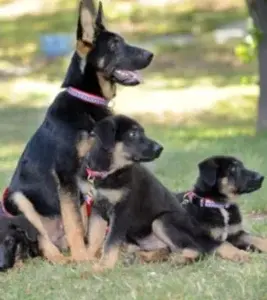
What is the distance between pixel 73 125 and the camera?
7500mm

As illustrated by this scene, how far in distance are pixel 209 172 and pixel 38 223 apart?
1.39 meters

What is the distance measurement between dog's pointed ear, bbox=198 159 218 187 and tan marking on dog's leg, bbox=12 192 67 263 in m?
1.23

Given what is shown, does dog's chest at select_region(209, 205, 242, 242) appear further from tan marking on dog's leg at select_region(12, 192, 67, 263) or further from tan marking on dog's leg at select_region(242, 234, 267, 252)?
tan marking on dog's leg at select_region(12, 192, 67, 263)

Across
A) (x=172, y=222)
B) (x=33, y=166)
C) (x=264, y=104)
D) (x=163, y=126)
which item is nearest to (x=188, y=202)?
(x=172, y=222)

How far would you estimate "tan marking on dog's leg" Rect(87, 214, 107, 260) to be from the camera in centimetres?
746

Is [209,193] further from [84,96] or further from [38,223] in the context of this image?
[38,223]

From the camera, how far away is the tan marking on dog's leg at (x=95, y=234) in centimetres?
746

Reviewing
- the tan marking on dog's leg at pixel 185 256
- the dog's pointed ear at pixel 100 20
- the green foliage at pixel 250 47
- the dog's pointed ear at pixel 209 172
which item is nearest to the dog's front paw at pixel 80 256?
the tan marking on dog's leg at pixel 185 256

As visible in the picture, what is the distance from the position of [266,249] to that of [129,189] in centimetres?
115

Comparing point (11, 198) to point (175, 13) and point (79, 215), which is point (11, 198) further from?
point (175, 13)

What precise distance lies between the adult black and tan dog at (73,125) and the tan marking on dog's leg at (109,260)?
1.30 ft

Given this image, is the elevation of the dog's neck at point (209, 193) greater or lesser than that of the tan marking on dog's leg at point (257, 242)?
greater

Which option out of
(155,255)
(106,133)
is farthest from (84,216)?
(106,133)

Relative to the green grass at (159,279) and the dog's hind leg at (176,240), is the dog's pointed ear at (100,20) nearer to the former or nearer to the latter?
the dog's hind leg at (176,240)
